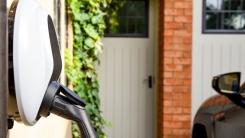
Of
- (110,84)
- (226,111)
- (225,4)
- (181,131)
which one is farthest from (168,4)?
(226,111)

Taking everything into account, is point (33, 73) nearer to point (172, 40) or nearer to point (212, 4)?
point (172, 40)

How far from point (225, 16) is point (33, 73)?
15.9 ft

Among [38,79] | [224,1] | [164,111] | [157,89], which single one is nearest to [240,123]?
[38,79]

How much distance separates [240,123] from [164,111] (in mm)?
2300

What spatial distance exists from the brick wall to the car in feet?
5.02

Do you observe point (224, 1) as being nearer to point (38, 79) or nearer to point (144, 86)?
point (144, 86)

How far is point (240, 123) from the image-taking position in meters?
2.25

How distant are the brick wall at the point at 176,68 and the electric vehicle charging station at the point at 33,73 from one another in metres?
3.81

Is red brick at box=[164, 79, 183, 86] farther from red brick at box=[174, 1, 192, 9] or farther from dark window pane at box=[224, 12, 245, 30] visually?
dark window pane at box=[224, 12, 245, 30]

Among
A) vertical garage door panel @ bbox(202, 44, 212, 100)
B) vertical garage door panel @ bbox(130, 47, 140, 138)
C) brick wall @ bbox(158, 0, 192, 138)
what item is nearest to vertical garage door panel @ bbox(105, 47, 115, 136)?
vertical garage door panel @ bbox(130, 47, 140, 138)

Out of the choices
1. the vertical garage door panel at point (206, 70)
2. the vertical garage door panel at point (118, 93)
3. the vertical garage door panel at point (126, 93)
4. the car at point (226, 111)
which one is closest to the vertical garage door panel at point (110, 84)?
the vertical garage door panel at point (118, 93)

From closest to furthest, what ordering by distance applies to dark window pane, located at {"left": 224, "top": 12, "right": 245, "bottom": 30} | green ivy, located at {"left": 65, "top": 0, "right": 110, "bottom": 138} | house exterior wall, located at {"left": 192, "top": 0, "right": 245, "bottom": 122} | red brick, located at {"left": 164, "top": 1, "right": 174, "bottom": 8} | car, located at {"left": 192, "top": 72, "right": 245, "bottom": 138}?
1. car, located at {"left": 192, "top": 72, "right": 245, "bottom": 138}
2. green ivy, located at {"left": 65, "top": 0, "right": 110, "bottom": 138}
3. red brick, located at {"left": 164, "top": 1, "right": 174, "bottom": 8}
4. house exterior wall, located at {"left": 192, "top": 0, "right": 245, "bottom": 122}
5. dark window pane, located at {"left": 224, "top": 12, "right": 245, "bottom": 30}

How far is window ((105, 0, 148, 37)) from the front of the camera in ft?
16.4

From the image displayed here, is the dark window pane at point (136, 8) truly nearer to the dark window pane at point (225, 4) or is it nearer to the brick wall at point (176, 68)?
the brick wall at point (176, 68)
